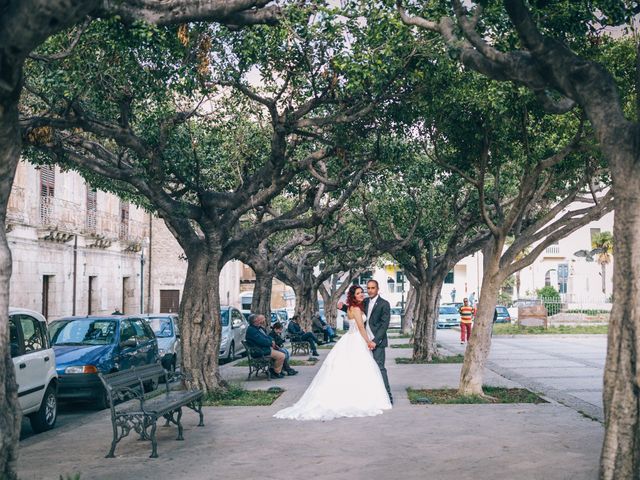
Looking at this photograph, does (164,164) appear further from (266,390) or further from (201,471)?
(201,471)

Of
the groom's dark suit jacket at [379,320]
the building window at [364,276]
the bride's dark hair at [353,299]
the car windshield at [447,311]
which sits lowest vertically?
the car windshield at [447,311]

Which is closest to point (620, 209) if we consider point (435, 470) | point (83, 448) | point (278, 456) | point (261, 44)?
point (435, 470)

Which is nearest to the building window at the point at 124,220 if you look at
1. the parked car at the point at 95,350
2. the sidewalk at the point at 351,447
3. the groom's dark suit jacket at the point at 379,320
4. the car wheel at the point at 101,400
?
the parked car at the point at 95,350

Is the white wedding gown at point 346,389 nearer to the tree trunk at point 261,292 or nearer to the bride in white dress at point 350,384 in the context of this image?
the bride in white dress at point 350,384

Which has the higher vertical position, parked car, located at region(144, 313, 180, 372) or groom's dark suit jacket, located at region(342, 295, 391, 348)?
groom's dark suit jacket, located at region(342, 295, 391, 348)

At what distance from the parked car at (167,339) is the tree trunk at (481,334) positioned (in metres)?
8.14

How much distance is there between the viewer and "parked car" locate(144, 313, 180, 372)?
19609mm

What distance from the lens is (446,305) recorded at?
208ft

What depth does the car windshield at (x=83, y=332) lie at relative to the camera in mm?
14945

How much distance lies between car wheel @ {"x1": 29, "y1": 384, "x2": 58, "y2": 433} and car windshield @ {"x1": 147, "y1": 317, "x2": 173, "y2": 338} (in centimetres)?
819

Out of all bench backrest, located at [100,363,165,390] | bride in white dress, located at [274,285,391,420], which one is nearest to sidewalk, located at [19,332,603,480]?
bride in white dress, located at [274,285,391,420]

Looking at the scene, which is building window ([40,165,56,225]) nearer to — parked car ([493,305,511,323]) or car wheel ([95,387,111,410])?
car wheel ([95,387,111,410])

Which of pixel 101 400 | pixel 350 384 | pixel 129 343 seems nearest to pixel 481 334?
pixel 350 384

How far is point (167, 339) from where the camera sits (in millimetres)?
20078
